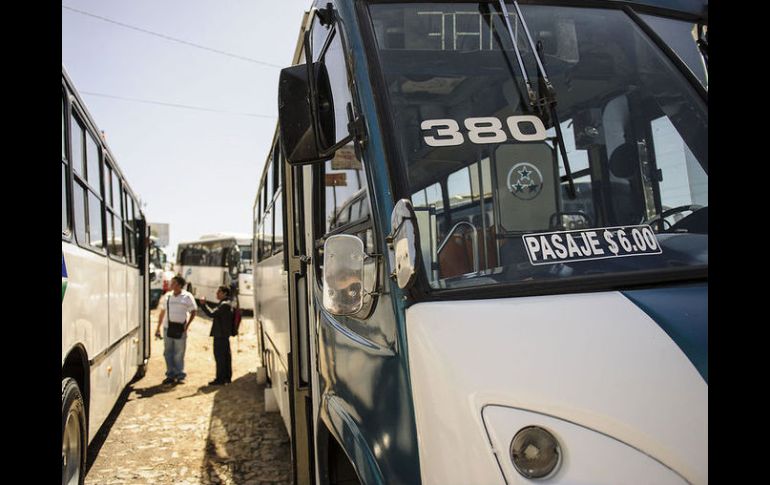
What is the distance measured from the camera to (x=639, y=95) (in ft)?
8.40

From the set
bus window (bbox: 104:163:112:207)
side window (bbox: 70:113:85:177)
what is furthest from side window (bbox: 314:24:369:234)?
bus window (bbox: 104:163:112:207)

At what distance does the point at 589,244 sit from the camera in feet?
6.96

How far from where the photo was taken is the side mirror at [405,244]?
1928mm

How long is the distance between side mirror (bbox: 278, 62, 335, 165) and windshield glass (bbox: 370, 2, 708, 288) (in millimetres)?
275

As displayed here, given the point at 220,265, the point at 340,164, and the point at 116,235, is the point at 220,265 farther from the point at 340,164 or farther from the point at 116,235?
the point at 340,164

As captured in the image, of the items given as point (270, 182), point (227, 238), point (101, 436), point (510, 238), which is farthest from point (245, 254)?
point (510, 238)

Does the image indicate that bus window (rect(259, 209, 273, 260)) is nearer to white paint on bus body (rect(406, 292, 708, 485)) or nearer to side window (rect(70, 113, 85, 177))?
side window (rect(70, 113, 85, 177))

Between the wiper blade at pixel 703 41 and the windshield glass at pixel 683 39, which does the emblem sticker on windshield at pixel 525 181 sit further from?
the wiper blade at pixel 703 41

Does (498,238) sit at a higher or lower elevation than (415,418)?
higher

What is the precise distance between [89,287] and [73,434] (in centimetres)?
118

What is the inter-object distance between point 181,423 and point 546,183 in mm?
6561

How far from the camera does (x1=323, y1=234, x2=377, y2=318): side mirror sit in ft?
7.41
